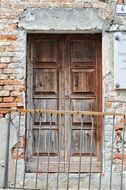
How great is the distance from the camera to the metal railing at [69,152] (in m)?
6.27

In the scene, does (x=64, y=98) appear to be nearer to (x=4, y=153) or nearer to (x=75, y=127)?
(x=75, y=127)

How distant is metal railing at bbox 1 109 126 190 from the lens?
6266mm

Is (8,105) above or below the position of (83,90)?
below

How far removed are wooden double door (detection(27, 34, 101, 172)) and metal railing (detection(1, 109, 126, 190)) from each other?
0.01 metres

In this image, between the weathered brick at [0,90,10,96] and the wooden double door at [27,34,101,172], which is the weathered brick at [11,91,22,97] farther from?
the wooden double door at [27,34,101,172]

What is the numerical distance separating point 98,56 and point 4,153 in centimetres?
182

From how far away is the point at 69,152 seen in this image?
21.0 ft

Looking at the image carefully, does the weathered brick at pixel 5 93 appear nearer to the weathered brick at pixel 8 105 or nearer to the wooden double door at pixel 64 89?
the weathered brick at pixel 8 105

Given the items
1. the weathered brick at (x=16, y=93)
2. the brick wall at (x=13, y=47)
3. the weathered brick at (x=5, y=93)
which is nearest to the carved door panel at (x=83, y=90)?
the brick wall at (x=13, y=47)

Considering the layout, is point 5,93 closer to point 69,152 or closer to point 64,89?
point 64,89

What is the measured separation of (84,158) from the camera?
6512 millimetres

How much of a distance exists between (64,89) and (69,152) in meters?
0.86

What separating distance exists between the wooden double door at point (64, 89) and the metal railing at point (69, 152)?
13 mm

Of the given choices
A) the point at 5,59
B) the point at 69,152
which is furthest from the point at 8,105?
the point at 69,152
